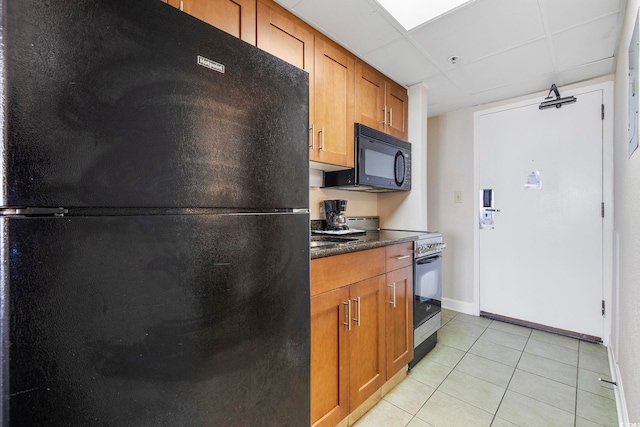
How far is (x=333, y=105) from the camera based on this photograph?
185cm

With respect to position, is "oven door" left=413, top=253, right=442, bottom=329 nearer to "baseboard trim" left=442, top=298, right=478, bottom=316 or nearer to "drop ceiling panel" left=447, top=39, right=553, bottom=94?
"baseboard trim" left=442, top=298, right=478, bottom=316

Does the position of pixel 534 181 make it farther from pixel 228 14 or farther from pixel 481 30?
pixel 228 14

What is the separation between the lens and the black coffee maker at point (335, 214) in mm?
2109

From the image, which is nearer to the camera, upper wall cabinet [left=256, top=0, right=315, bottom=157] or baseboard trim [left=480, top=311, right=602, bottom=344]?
upper wall cabinet [left=256, top=0, right=315, bottom=157]

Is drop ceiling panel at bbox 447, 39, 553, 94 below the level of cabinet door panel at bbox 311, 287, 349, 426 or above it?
above

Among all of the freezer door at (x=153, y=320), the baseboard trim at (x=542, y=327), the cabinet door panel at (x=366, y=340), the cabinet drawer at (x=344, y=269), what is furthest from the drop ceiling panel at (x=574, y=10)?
the baseboard trim at (x=542, y=327)

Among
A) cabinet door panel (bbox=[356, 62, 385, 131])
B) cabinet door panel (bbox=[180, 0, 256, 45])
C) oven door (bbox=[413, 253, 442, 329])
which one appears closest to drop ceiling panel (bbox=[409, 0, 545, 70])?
cabinet door panel (bbox=[356, 62, 385, 131])

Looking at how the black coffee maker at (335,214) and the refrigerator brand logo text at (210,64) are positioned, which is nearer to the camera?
the refrigerator brand logo text at (210,64)

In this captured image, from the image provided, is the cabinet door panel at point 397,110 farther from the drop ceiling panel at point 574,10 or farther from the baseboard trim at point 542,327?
the baseboard trim at point 542,327

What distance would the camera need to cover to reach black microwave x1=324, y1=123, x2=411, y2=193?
2023 millimetres

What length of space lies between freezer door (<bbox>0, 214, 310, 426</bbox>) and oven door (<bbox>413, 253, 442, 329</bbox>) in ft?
4.02

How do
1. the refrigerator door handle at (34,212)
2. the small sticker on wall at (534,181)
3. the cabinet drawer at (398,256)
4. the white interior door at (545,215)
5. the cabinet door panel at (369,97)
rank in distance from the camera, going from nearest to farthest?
the refrigerator door handle at (34,212), the cabinet drawer at (398,256), the cabinet door panel at (369,97), the white interior door at (545,215), the small sticker on wall at (534,181)

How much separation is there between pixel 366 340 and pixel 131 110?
4.67 feet

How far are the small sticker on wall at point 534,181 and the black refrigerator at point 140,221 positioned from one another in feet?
8.65
